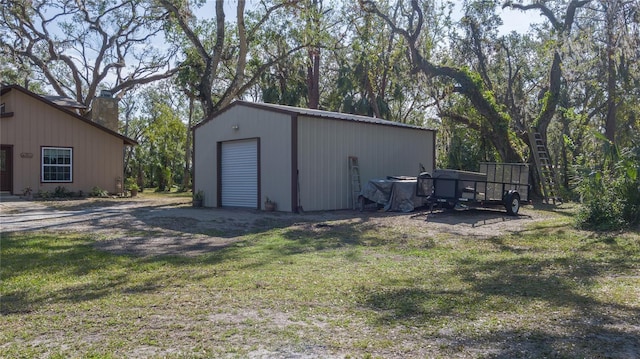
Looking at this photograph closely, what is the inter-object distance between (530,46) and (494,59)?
3968 mm

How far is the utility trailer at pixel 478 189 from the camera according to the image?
1409 centimetres

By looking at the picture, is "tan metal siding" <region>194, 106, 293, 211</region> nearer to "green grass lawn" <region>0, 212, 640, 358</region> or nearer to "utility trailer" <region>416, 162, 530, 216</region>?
"utility trailer" <region>416, 162, 530, 216</region>

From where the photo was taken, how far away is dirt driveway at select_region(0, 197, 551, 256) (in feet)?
32.7

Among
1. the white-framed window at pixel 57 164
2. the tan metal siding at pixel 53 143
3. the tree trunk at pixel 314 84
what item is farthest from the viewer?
the tree trunk at pixel 314 84

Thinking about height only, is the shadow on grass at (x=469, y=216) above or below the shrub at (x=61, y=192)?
below

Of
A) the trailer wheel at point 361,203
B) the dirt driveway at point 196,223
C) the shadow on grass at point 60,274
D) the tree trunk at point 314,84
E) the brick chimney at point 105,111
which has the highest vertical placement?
the tree trunk at point 314,84

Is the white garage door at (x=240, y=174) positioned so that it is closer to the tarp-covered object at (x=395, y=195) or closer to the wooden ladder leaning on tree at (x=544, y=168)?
the tarp-covered object at (x=395, y=195)

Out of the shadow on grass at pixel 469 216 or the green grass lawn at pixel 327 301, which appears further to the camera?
the shadow on grass at pixel 469 216

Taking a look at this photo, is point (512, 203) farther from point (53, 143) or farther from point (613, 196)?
point (53, 143)

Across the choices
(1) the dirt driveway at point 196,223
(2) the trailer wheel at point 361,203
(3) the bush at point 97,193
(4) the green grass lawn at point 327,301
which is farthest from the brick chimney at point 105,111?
(4) the green grass lawn at point 327,301

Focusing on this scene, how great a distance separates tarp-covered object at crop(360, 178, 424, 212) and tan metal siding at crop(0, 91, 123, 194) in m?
14.0

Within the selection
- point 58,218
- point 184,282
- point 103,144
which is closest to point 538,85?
point 103,144

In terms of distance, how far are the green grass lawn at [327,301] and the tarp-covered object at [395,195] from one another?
252 inches

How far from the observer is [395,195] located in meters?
15.8
